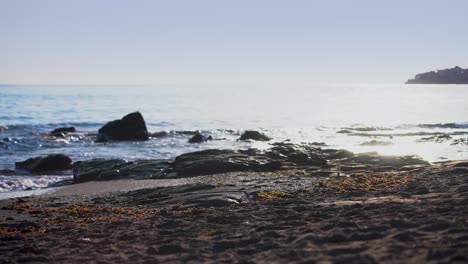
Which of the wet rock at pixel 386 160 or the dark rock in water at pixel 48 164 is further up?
the wet rock at pixel 386 160

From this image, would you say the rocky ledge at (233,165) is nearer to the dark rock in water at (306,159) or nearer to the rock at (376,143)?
the dark rock in water at (306,159)

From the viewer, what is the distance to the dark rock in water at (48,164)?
2231 centimetres

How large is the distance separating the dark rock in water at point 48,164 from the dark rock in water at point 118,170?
7.99 ft

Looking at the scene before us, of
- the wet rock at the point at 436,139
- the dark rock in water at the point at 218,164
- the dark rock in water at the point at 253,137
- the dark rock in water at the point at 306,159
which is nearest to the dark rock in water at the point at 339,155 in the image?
the dark rock in water at the point at 306,159

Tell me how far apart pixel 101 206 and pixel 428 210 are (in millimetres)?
7421

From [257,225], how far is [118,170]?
11.7m

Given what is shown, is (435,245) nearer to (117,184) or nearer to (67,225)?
(67,225)

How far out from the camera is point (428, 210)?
8.34 metres

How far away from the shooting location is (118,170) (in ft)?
63.4

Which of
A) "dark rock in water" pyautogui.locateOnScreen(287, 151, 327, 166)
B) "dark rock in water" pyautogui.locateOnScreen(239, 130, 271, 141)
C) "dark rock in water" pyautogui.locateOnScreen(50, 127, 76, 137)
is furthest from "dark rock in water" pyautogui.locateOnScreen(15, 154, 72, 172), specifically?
"dark rock in water" pyautogui.locateOnScreen(50, 127, 76, 137)

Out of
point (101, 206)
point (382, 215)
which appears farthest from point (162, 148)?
point (382, 215)

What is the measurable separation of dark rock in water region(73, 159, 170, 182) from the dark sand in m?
5.00

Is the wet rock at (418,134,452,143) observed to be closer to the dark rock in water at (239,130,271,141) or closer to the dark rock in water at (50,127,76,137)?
the dark rock in water at (239,130,271,141)

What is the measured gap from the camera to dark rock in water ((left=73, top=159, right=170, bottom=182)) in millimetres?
18781
